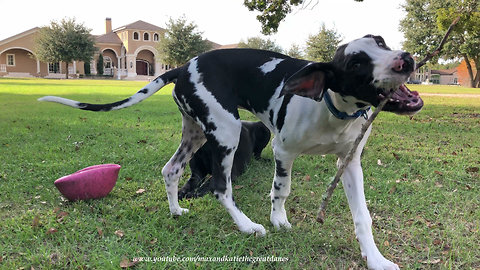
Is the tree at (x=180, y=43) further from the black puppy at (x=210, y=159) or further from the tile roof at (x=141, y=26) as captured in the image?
the black puppy at (x=210, y=159)

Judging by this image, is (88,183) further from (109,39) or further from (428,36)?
(109,39)

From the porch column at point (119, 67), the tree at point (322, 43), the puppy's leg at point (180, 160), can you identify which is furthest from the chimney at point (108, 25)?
the puppy's leg at point (180, 160)

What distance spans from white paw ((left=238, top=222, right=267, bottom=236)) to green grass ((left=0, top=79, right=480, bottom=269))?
58 millimetres

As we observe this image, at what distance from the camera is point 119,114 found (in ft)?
34.8

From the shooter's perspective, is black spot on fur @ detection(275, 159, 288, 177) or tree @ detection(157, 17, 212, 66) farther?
tree @ detection(157, 17, 212, 66)

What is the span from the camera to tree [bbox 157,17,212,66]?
157 ft

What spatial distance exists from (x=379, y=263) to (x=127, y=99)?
7.88 ft

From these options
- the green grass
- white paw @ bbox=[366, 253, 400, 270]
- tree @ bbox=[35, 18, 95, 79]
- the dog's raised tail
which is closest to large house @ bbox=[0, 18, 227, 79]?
tree @ bbox=[35, 18, 95, 79]

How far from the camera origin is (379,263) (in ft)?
8.44

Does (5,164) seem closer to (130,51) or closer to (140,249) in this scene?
(140,249)

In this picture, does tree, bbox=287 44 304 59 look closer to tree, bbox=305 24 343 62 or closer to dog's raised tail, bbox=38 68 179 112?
tree, bbox=305 24 343 62

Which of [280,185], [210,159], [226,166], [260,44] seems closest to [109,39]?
[260,44]

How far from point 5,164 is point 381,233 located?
16.1 ft

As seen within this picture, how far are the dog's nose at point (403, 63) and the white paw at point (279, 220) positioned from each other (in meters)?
1.67
